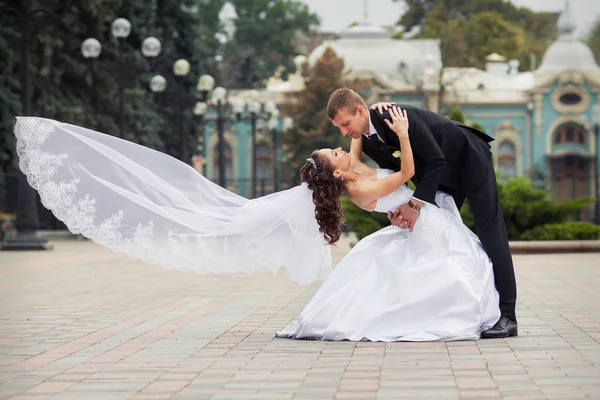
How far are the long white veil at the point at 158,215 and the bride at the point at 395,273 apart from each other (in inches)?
12.8

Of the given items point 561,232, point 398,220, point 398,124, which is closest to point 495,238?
point 398,220

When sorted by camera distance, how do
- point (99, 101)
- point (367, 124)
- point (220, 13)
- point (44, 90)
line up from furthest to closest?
point (220, 13), point (99, 101), point (44, 90), point (367, 124)

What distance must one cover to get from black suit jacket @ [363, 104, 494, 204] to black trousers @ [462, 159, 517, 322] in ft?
0.24

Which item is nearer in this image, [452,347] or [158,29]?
[452,347]

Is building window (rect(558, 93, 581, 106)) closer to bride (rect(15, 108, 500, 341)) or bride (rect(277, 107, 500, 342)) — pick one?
bride (rect(15, 108, 500, 341))

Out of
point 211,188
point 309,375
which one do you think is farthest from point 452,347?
point 211,188

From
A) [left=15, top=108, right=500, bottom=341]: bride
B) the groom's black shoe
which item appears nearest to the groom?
the groom's black shoe

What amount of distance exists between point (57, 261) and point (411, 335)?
43.6 feet

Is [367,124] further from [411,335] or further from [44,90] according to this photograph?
[44,90]

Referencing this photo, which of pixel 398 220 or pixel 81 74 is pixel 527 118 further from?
pixel 398 220

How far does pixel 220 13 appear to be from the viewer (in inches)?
3447

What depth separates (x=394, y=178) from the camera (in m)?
8.94

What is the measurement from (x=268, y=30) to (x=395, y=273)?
269 ft

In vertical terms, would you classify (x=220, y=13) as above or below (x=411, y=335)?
above
